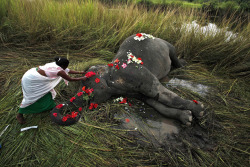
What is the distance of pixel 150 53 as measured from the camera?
2.64 meters

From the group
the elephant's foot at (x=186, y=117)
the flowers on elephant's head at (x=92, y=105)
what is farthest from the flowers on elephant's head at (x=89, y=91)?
the elephant's foot at (x=186, y=117)

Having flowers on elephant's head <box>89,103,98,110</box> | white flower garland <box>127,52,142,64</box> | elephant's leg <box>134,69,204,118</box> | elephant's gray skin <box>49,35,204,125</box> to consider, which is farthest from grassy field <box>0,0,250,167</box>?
white flower garland <box>127,52,142,64</box>

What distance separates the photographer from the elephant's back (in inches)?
101

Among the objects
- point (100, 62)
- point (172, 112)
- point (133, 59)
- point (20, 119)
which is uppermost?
point (133, 59)

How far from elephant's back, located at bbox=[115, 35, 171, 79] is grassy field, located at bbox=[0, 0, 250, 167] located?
0.54 meters

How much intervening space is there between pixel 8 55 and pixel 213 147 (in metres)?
4.33

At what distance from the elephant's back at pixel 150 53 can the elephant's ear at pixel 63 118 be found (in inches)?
44.5

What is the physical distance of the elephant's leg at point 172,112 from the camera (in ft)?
6.93

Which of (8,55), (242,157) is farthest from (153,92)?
(8,55)

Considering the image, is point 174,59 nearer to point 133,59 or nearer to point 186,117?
point 133,59

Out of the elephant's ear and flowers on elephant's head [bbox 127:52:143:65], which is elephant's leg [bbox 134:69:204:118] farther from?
the elephant's ear

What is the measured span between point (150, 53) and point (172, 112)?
104 centimetres

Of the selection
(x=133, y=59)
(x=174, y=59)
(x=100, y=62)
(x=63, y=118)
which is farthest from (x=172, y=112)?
(x=100, y=62)

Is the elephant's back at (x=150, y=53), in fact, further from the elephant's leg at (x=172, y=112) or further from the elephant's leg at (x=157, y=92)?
the elephant's leg at (x=172, y=112)
